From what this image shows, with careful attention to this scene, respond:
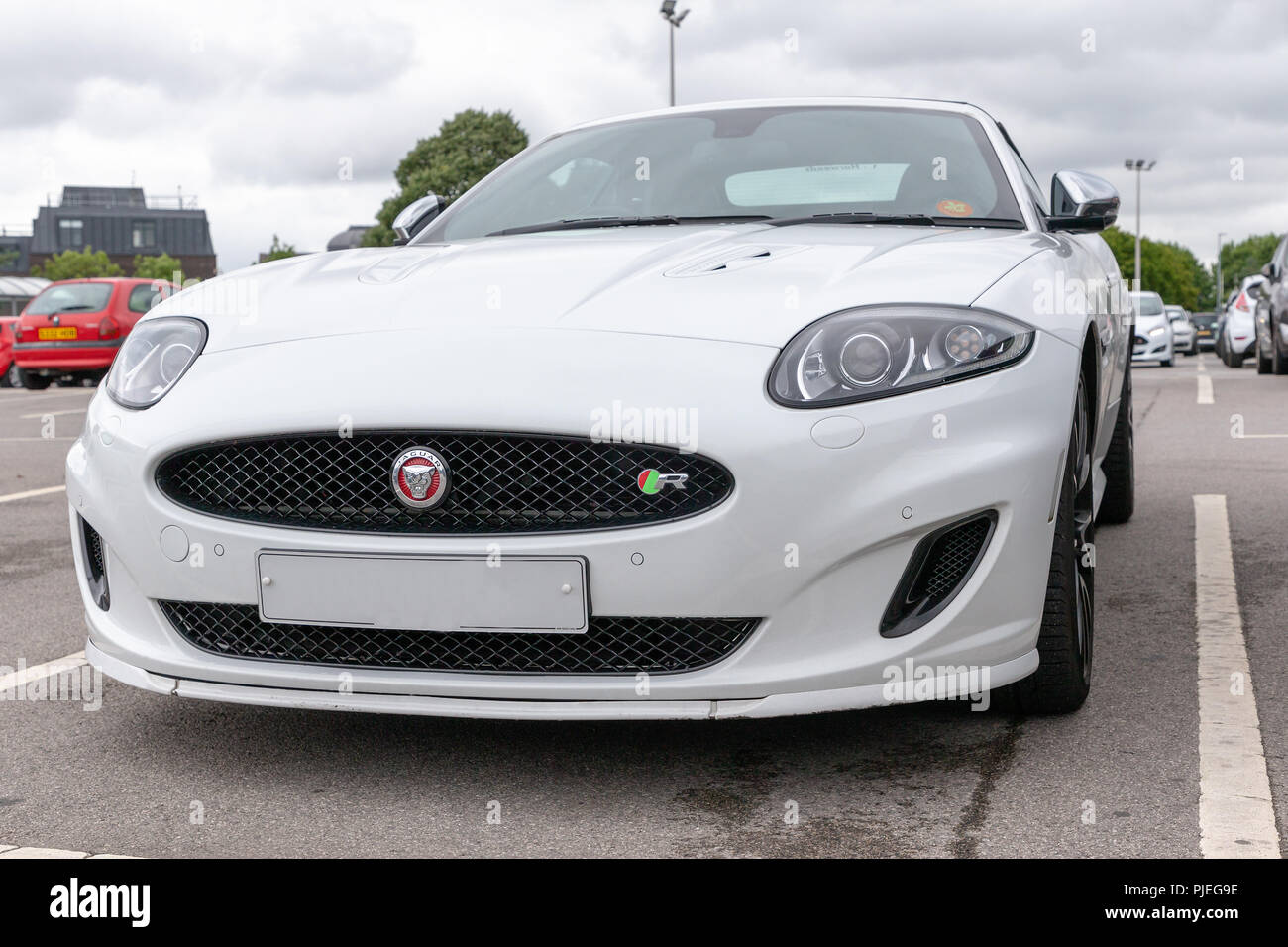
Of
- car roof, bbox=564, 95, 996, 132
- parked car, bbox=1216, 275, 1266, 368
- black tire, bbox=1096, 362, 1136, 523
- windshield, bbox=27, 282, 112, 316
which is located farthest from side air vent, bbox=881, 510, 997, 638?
parked car, bbox=1216, 275, 1266, 368

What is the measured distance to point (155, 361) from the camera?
3.07 m

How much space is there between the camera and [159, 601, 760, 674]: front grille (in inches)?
106

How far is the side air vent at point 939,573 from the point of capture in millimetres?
2697

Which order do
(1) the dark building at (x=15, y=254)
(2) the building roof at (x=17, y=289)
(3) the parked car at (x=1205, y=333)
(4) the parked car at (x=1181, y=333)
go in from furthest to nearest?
(1) the dark building at (x=15, y=254) → (2) the building roof at (x=17, y=289) → (3) the parked car at (x=1205, y=333) → (4) the parked car at (x=1181, y=333)

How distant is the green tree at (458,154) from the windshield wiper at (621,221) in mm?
53364

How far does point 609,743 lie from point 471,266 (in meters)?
1.01

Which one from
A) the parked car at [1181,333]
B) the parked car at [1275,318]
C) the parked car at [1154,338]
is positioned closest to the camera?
the parked car at [1275,318]

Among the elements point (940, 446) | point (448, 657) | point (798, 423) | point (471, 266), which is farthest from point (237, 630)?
point (940, 446)

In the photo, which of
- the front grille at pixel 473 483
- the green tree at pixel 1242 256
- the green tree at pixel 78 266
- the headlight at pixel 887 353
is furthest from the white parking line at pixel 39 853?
the green tree at pixel 1242 256

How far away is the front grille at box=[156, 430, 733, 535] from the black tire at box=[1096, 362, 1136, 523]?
335 cm

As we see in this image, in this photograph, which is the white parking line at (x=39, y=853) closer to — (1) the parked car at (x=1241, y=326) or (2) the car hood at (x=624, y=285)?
(2) the car hood at (x=624, y=285)

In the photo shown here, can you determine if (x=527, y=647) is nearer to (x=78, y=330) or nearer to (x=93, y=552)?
(x=93, y=552)

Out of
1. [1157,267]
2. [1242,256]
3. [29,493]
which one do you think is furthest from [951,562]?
[1242,256]

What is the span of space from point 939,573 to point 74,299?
63.4 ft
